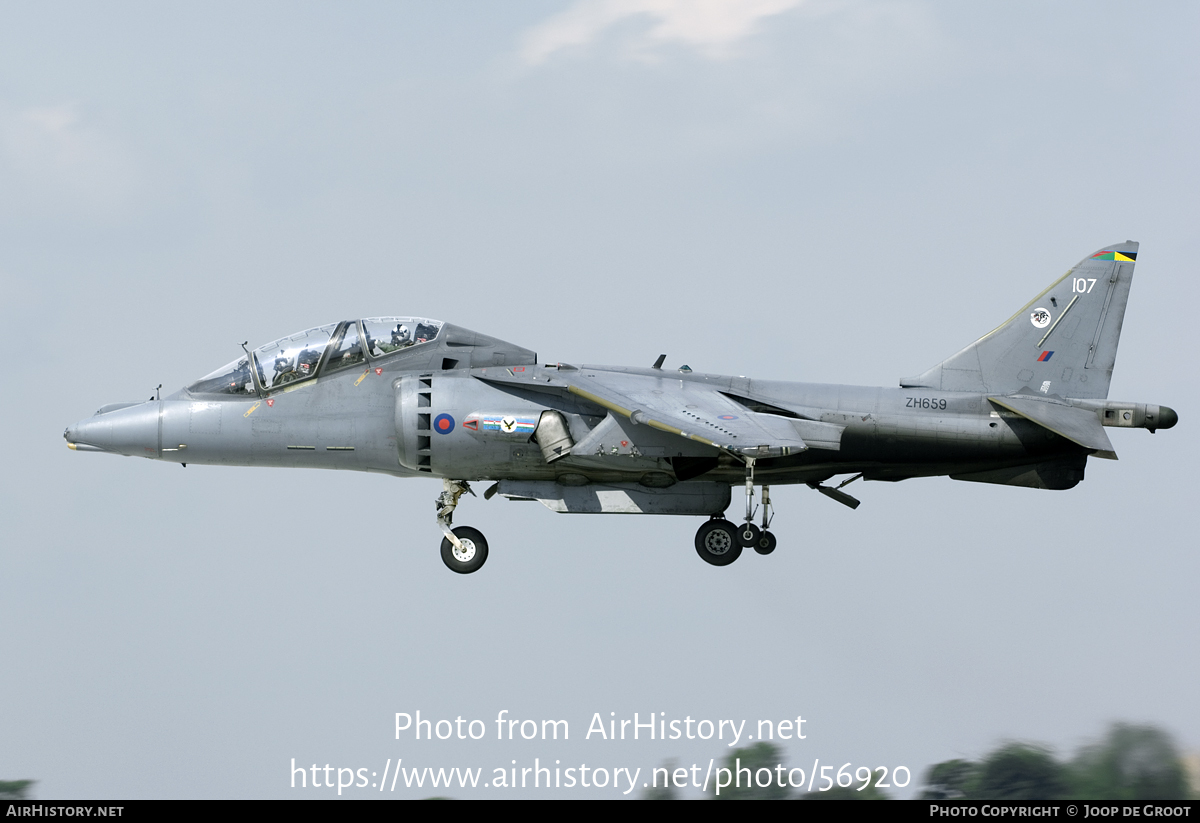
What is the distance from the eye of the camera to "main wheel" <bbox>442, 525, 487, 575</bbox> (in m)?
21.8

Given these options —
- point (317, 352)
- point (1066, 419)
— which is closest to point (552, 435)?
point (317, 352)

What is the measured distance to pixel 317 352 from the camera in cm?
2145

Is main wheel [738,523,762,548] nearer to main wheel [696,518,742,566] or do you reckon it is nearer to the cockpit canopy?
main wheel [696,518,742,566]

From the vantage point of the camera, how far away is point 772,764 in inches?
1137

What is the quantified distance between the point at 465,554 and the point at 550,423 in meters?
2.53

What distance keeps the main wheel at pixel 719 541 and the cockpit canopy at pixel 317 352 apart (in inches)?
191

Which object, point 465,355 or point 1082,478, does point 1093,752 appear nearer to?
point 1082,478

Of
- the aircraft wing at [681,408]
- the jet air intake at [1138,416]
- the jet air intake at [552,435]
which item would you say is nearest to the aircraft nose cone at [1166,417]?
the jet air intake at [1138,416]

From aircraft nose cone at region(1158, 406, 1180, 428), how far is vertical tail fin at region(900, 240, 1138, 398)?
38.7 inches

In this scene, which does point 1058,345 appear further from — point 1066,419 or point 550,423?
point 550,423

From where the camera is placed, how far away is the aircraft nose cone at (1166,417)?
21391mm

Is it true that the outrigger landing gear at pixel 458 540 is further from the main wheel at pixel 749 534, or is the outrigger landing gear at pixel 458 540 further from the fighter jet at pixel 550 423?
the main wheel at pixel 749 534

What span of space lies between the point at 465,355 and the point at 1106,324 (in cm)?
958
